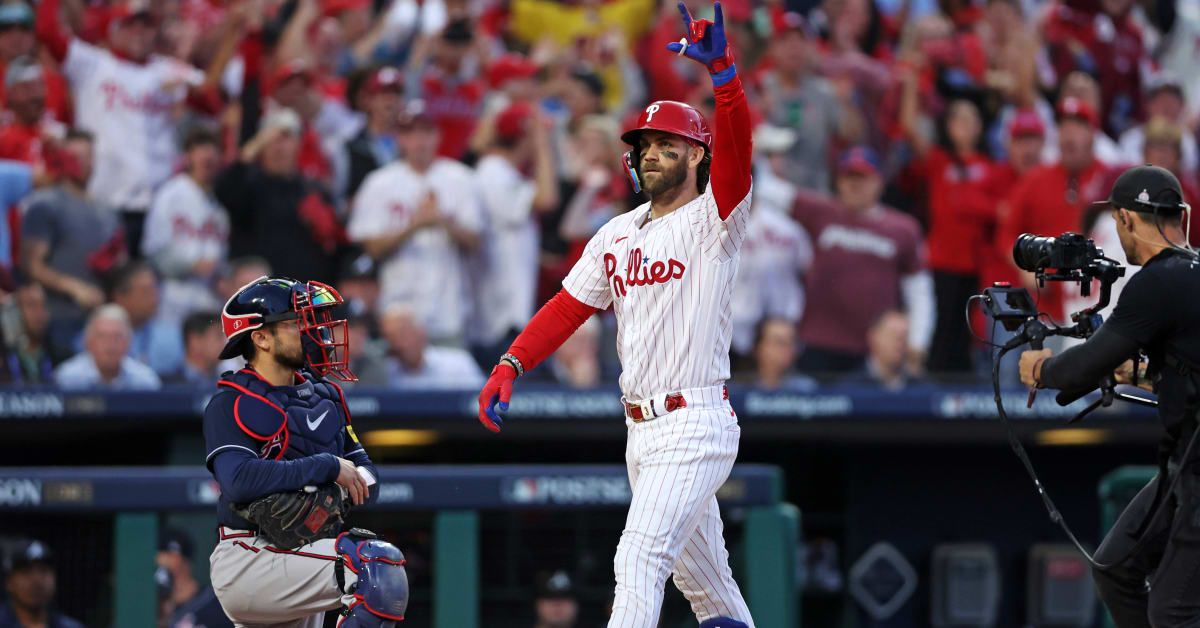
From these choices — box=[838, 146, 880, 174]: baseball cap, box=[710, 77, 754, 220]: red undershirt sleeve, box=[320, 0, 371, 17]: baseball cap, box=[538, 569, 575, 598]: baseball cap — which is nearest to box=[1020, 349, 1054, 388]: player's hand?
box=[710, 77, 754, 220]: red undershirt sleeve

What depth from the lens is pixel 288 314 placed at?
450 centimetres

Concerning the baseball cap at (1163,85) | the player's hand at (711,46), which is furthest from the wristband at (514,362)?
the baseball cap at (1163,85)

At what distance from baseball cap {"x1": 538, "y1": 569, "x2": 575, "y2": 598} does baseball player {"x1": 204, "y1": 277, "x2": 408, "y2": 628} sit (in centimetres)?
186

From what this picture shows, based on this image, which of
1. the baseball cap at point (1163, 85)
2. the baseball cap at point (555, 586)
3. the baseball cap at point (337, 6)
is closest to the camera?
the baseball cap at point (555, 586)

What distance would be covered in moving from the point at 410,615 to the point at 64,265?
289 centimetres

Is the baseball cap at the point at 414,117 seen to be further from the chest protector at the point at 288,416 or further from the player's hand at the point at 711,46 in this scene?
the player's hand at the point at 711,46

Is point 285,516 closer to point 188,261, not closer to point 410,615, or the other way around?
point 410,615

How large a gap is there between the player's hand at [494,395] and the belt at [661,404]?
0.36 meters

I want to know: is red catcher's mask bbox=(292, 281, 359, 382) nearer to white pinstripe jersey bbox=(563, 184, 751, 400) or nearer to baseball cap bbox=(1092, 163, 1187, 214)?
white pinstripe jersey bbox=(563, 184, 751, 400)

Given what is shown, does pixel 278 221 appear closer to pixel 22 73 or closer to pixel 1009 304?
pixel 22 73

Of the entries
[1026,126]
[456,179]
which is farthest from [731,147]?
[1026,126]

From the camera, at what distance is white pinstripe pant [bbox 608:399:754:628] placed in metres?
4.50

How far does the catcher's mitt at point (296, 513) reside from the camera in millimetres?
4371

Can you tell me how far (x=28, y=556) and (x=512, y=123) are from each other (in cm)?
380
